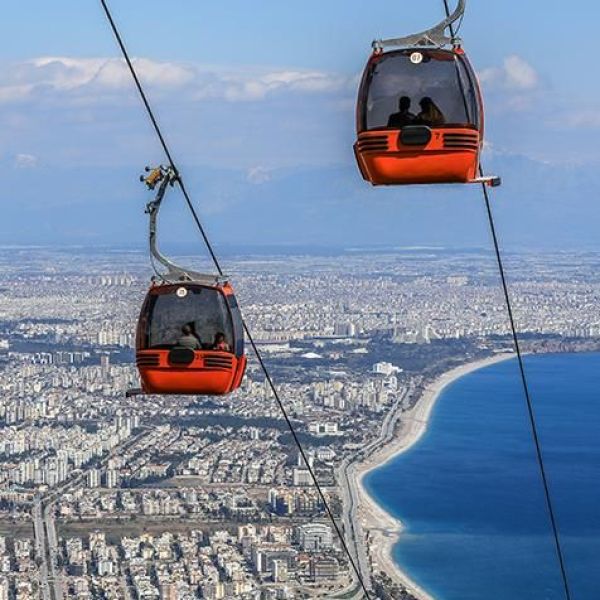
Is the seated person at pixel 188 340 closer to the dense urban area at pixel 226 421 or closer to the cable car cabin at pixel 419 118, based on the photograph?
the dense urban area at pixel 226 421

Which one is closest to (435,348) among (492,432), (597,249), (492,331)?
(492,331)

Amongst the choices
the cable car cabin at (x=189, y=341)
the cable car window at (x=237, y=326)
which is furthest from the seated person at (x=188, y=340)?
the cable car window at (x=237, y=326)

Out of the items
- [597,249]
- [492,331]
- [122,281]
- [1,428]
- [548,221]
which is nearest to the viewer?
[1,428]

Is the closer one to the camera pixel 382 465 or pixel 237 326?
pixel 237 326

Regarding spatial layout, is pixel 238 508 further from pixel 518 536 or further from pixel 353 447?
pixel 353 447

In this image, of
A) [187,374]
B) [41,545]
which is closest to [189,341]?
[187,374]

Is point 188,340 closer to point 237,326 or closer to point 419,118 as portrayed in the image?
point 237,326
